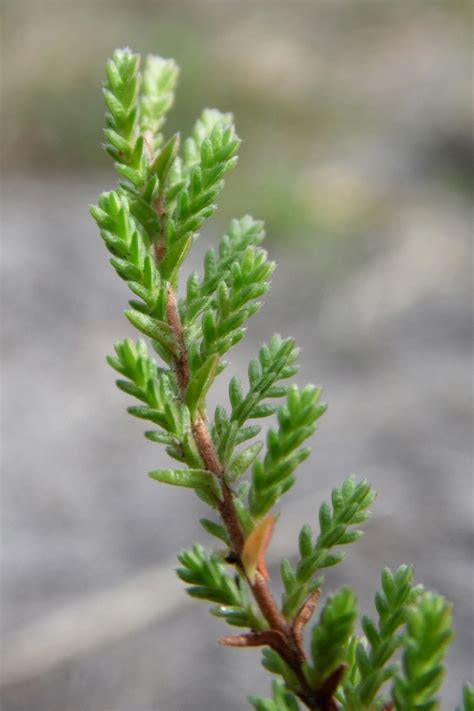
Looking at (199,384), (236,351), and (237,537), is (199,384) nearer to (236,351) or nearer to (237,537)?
(237,537)

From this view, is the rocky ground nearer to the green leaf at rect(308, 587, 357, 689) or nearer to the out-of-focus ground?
the out-of-focus ground

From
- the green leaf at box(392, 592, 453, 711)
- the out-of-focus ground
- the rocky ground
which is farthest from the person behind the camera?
the out-of-focus ground

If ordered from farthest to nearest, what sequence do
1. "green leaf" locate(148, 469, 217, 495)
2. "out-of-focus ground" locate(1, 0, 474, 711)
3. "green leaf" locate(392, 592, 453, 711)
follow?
"out-of-focus ground" locate(1, 0, 474, 711) < "green leaf" locate(148, 469, 217, 495) < "green leaf" locate(392, 592, 453, 711)

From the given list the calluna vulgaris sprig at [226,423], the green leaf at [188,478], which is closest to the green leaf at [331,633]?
the calluna vulgaris sprig at [226,423]

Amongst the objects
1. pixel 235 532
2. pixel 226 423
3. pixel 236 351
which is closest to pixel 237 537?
pixel 235 532

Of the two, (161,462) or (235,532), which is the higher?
(161,462)

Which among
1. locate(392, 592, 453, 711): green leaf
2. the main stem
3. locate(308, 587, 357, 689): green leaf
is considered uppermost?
the main stem

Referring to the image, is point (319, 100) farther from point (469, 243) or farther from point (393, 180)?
point (469, 243)

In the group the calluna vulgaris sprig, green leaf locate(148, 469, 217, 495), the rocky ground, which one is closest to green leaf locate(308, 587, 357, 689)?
the calluna vulgaris sprig

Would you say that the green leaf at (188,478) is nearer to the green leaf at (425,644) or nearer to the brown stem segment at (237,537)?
the brown stem segment at (237,537)
